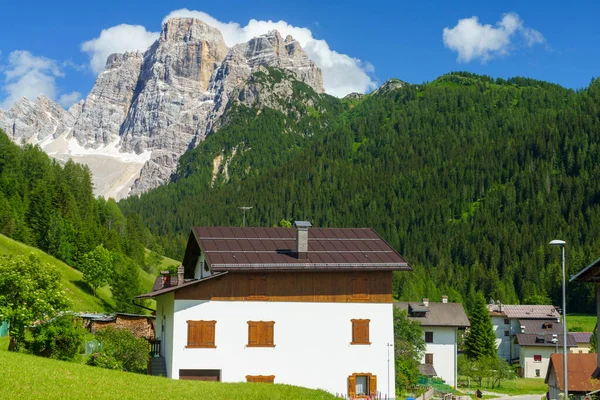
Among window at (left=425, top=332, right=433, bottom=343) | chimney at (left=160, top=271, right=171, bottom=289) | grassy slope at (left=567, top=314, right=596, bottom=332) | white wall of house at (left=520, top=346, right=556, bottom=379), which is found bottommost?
white wall of house at (left=520, top=346, right=556, bottom=379)

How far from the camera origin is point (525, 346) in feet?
336

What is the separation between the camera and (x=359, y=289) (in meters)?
43.8

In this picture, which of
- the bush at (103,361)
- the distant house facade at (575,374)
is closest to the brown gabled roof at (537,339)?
the distant house facade at (575,374)

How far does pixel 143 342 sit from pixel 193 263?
933cm

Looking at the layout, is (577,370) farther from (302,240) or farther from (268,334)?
(268,334)

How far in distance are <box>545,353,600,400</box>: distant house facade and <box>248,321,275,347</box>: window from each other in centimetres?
2415

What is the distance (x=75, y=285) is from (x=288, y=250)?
211ft

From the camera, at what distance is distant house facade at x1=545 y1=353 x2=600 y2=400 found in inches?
2158

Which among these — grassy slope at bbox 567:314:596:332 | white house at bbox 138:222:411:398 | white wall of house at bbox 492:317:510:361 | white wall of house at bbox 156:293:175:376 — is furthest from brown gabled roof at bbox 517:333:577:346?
white wall of house at bbox 156:293:175:376

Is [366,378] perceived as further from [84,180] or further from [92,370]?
[84,180]

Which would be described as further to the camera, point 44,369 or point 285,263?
point 285,263

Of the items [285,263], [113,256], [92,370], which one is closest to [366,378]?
[285,263]

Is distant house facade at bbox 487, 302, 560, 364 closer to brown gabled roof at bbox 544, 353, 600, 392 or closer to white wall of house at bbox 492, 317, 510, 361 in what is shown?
white wall of house at bbox 492, 317, 510, 361

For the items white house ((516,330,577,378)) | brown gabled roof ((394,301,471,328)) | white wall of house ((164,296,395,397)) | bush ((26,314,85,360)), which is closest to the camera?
bush ((26,314,85,360))
